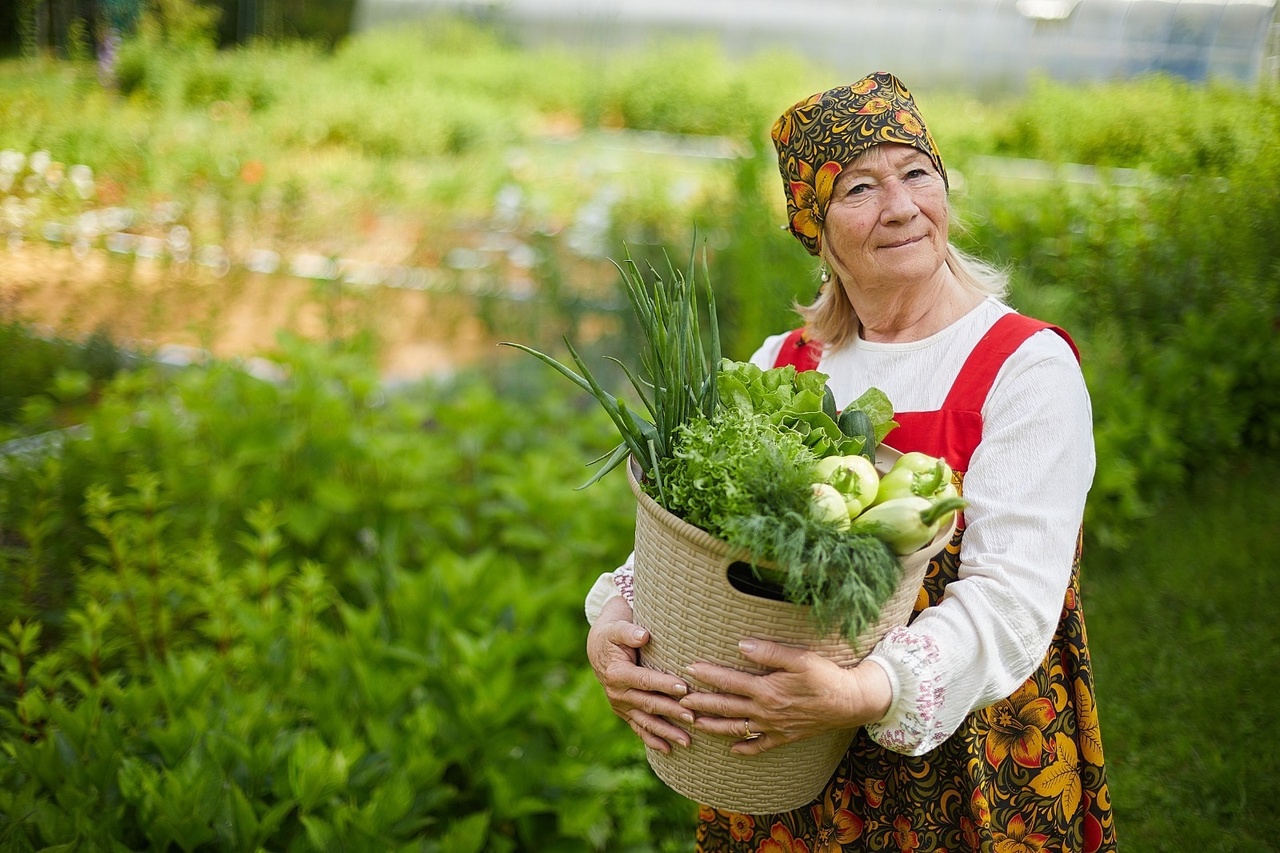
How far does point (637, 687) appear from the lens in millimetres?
1336

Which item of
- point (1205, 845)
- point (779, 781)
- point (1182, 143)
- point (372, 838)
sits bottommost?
point (1205, 845)

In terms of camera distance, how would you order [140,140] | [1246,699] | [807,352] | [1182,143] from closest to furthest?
1. [807,352]
2. [1246,699]
3. [1182,143]
4. [140,140]

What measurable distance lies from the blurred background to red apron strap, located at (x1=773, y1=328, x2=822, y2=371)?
0.52 ft

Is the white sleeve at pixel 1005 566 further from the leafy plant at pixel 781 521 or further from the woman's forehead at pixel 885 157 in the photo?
the woman's forehead at pixel 885 157

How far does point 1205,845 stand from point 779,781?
1689 millimetres

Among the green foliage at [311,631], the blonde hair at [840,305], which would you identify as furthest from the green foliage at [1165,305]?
the blonde hair at [840,305]

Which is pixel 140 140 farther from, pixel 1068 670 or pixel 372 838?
pixel 1068 670

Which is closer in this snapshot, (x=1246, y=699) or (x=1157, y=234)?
(x=1246, y=699)

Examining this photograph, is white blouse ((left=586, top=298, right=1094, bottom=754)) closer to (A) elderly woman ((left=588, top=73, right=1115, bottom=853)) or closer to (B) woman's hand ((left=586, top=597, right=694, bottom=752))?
(A) elderly woman ((left=588, top=73, right=1115, bottom=853))

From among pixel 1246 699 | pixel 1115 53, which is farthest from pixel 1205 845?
pixel 1115 53

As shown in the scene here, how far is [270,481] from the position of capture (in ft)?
11.1

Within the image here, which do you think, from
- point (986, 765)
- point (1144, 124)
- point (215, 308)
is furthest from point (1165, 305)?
point (215, 308)

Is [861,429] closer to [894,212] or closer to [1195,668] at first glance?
[894,212]

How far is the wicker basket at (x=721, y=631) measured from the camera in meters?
1.15
